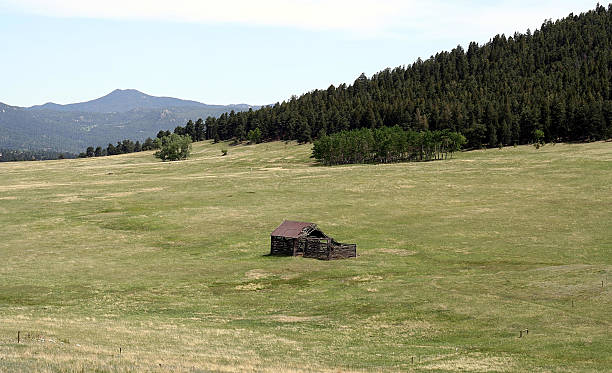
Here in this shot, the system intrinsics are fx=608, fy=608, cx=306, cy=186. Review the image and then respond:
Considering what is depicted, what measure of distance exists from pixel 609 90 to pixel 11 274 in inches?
7631

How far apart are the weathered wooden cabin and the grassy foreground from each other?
172 cm

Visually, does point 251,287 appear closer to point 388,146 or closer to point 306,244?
point 306,244

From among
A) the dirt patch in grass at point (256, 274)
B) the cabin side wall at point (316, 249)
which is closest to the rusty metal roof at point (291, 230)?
the cabin side wall at point (316, 249)

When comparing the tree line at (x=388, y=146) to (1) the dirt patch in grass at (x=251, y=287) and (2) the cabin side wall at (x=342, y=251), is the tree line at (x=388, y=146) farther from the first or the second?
(1) the dirt patch in grass at (x=251, y=287)

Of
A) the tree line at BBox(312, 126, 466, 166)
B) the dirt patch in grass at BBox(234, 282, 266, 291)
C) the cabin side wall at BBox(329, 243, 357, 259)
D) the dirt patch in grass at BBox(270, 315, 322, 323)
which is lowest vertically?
the dirt patch in grass at BBox(234, 282, 266, 291)

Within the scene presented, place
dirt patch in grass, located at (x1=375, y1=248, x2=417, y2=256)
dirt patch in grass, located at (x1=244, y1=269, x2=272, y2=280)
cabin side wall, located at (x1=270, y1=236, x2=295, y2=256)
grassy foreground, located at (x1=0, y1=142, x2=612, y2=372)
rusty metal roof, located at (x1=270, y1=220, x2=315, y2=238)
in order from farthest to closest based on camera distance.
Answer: cabin side wall, located at (x1=270, y1=236, x2=295, y2=256) → rusty metal roof, located at (x1=270, y1=220, x2=315, y2=238) → dirt patch in grass, located at (x1=375, y1=248, x2=417, y2=256) → dirt patch in grass, located at (x1=244, y1=269, x2=272, y2=280) → grassy foreground, located at (x1=0, y1=142, x2=612, y2=372)

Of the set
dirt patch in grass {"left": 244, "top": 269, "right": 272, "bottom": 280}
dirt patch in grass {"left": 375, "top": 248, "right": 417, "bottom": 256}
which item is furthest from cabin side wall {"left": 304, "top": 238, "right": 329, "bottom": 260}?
dirt patch in grass {"left": 244, "top": 269, "right": 272, "bottom": 280}

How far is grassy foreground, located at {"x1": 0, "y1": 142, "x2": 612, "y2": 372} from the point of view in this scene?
103 feet

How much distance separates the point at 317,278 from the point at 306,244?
1015 cm

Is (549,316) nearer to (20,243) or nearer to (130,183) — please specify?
(20,243)

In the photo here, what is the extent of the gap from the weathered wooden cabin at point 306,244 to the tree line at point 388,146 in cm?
10423

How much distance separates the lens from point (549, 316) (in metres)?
38.2

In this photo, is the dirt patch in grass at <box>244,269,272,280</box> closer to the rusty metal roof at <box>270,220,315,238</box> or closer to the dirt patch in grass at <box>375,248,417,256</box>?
the rusty metal roof at <box>270,220,315,238</box>

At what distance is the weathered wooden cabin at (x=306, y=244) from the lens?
62.9 m
